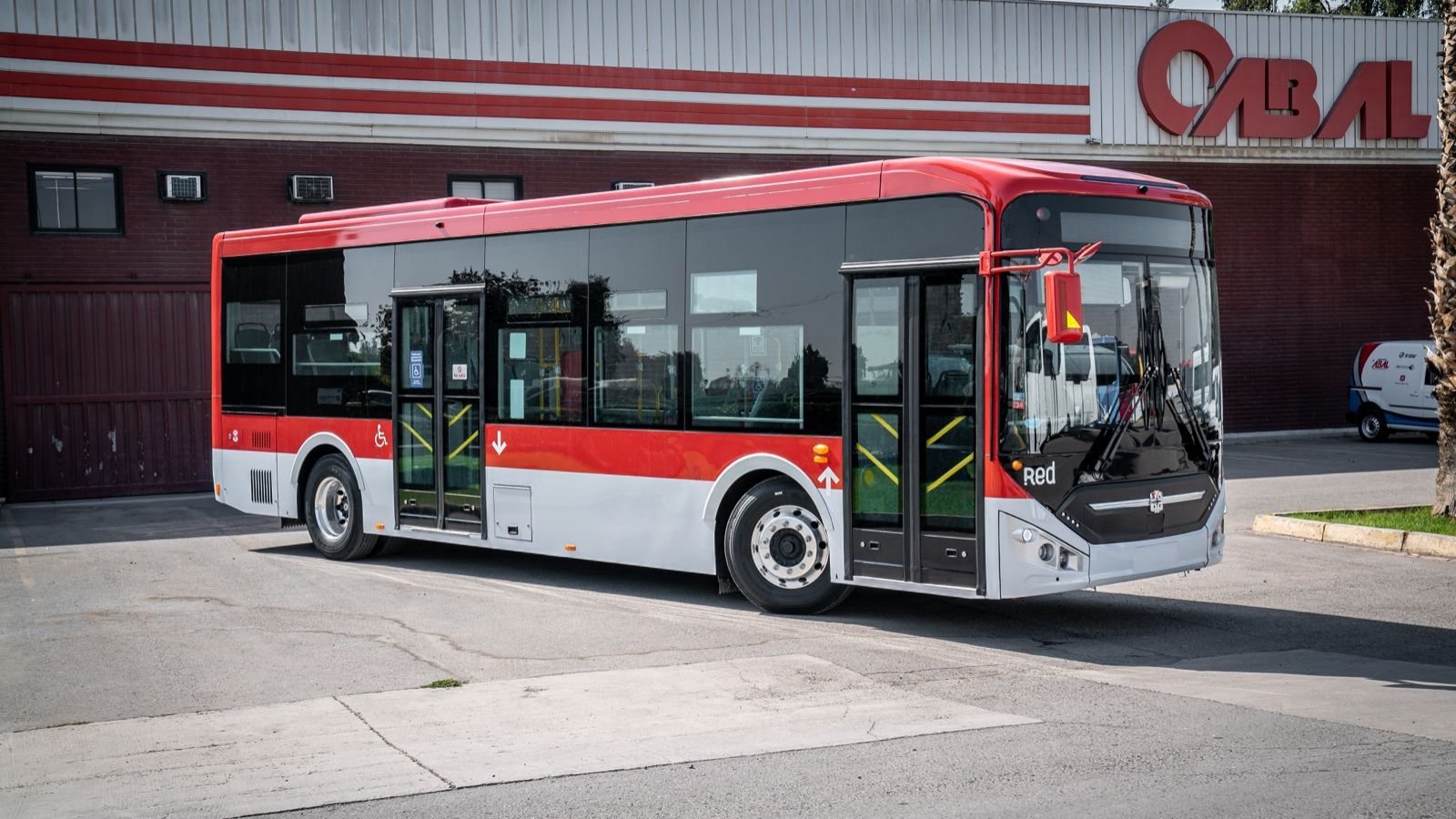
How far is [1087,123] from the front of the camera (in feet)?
88.1

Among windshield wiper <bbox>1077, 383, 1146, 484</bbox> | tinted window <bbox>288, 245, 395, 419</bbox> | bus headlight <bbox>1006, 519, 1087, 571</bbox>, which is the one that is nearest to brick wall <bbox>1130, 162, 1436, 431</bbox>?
tinted window <bbox>288, 245, 395, 419</bbox>

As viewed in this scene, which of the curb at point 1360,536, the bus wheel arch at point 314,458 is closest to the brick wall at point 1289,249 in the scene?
the bus wheel arch at point 314,458

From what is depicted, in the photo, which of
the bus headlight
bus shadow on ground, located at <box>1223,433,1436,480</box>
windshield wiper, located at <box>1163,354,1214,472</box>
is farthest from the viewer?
bus shadow on ground, located at <box>1223,433,1436,480</box>

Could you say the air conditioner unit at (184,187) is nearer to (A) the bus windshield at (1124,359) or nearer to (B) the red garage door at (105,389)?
(B) the red garage door at (105,389)

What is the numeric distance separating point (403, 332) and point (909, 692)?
7112mm

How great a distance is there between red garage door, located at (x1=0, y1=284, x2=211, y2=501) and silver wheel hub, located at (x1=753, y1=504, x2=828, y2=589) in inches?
511

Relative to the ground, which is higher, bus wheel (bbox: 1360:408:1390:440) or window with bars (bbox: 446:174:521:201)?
window with bars (bbox: 446:174:521:201)

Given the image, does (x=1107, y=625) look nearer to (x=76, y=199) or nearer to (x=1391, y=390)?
(x=76, y=199)

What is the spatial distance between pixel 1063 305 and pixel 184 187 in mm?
15661

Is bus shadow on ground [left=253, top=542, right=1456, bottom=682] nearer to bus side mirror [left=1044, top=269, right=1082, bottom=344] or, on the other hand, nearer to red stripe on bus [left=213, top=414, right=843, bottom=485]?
red stripe on bus [left=213, top=414, right=843, bottom=485]

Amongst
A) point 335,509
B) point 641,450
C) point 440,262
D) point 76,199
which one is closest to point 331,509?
point 335,509

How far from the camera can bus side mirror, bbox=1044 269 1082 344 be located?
8.91m

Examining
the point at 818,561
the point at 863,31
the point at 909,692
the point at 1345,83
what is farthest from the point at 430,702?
the point at 1345,83

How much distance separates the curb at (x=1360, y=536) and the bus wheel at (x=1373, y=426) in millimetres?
13245
